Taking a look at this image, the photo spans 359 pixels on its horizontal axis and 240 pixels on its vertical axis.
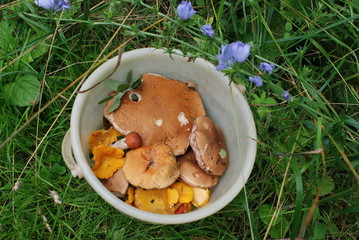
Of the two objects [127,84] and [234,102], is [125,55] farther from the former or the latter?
[234,102]

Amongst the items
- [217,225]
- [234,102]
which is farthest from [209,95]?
[217,225]

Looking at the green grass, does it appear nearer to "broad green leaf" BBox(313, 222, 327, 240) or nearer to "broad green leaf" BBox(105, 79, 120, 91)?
"broad green leaf" BBox(313, 222, 327, 240)

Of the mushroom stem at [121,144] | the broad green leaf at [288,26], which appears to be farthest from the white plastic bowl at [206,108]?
the broad green leaf at [288,26]

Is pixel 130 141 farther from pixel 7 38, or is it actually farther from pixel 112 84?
pixel 7 38

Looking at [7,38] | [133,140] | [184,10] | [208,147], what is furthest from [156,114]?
[7,38]

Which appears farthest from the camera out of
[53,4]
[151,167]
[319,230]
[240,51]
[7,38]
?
[7,38]
